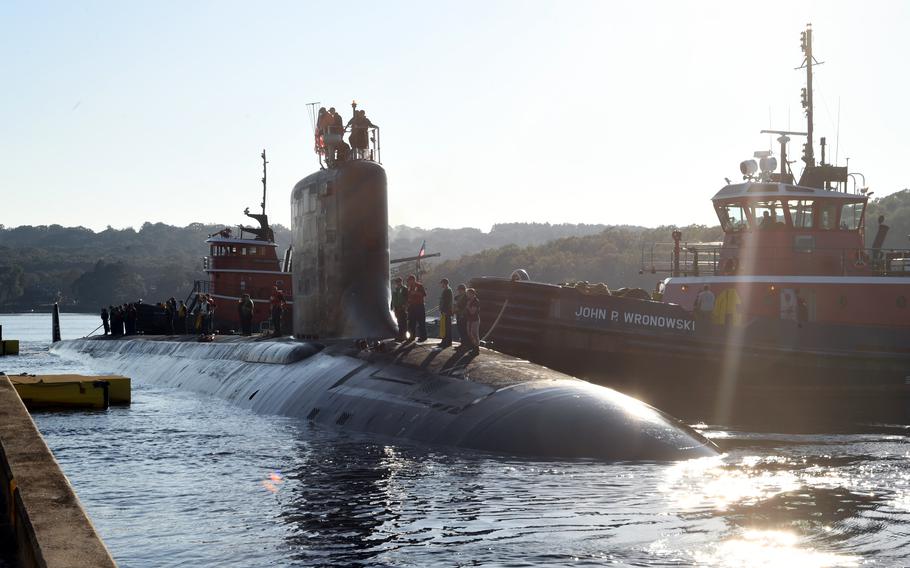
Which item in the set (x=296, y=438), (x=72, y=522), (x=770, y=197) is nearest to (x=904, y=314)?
(x=770, y=197)

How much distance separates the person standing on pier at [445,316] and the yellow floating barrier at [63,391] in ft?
23.4

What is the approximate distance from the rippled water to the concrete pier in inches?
42.1

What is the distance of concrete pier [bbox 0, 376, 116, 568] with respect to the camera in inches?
219

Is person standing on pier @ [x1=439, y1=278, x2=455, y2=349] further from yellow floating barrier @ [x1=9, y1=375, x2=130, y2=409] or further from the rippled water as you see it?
yellow floating barrier @ [x1=9, y1=375, x2=130, y2=409]

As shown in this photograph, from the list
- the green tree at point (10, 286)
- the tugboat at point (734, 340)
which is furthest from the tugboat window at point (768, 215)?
the green tree at point (10, 286)

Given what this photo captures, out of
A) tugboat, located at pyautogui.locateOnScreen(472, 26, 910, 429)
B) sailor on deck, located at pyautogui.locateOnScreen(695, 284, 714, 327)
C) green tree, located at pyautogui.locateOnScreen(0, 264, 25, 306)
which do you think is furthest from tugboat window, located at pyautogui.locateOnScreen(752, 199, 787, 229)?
green tree, located at pyautogui.locateOnScreen(0, 264, 25, 306)

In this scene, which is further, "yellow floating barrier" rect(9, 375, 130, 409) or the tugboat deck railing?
the tugboat deck railing

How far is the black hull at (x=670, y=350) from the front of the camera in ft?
81.5

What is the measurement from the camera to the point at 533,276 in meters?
149

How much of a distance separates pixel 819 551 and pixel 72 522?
588cm

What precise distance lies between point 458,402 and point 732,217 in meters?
17.7

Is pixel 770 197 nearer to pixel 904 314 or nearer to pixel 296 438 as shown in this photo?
pixel 904 314

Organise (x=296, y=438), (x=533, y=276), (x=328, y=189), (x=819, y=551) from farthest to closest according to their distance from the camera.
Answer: (x=533, y=276) < (x=328, y=189) < (x=296, y=438) < (x=819, y=551)

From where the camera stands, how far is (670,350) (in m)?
24.8
